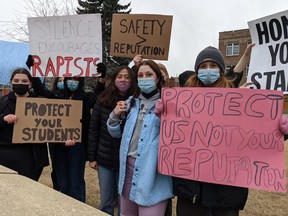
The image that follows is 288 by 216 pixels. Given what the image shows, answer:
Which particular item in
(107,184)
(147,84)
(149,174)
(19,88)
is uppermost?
(147,84)

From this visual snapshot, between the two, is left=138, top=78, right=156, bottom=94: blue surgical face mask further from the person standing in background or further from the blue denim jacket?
the person standing in background

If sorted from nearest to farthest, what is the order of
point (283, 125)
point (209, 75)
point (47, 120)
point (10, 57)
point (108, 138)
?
point (283, 125) → point (209, 75) → point (108, 138) → point (47, 120) → point (10, 57)

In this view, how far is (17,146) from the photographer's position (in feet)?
11.1

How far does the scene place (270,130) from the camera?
217cm

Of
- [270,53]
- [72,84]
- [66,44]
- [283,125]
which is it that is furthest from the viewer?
[66,44]

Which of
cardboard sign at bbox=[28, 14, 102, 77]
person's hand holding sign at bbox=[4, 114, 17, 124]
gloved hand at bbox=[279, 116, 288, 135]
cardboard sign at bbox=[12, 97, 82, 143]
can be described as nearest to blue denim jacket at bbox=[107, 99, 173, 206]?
gloved hand at bbox=[279, 116, 288, 135]

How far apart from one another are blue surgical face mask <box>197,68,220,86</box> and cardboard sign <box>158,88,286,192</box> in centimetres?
11

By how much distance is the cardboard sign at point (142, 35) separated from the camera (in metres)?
3.96

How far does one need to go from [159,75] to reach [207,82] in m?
0.46

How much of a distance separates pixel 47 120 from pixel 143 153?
1513 millimetres

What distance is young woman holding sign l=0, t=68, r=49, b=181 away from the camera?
3348 millimetres

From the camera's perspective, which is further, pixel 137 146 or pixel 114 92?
pixel 114 92

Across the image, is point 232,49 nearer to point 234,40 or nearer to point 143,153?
point 234,40

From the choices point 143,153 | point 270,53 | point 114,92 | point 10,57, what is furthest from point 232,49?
point 143,153
